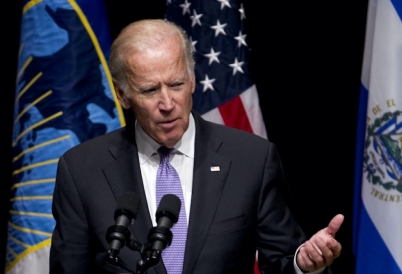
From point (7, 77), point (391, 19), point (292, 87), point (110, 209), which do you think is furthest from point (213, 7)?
point (110, 209)

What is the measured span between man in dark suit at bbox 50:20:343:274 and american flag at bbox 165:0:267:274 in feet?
3.94

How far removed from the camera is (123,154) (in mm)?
2266

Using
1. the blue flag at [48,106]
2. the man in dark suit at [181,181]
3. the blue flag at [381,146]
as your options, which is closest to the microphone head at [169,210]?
the man in dark suit at [181,181]

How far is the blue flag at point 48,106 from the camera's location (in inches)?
134

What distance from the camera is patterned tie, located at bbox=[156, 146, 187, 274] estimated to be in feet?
6.84

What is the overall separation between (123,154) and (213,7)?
4.83ft

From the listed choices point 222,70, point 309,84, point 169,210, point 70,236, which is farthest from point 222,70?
point 169,210

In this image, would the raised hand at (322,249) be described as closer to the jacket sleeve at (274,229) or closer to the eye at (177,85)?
the jacket sleeve at (274,229)

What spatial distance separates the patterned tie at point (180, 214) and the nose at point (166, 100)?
0.20 m

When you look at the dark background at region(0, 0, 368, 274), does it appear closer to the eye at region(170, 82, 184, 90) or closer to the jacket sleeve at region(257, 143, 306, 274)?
the jacket sleeve at region(257, 143, 306, 274)

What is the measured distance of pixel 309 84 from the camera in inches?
146

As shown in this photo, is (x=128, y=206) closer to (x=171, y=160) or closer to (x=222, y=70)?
(x=171, y=160)

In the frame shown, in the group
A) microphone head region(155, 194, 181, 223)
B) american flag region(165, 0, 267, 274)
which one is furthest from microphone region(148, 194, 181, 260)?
american flag region(165, 0, 267, 274)

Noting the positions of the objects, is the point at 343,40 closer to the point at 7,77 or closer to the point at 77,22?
the point at 77,22
